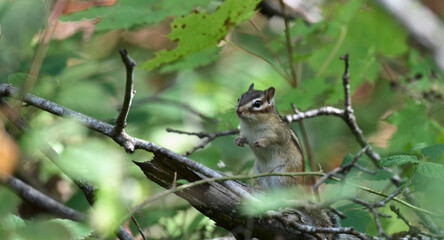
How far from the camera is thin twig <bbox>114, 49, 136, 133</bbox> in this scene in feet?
4.97

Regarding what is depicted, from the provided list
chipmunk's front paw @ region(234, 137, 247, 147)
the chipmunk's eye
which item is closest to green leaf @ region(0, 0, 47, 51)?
chipmunk's front paw @ region(234, 137, 247, 147)

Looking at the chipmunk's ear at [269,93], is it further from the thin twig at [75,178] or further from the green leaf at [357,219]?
the thin twig at [75,178]

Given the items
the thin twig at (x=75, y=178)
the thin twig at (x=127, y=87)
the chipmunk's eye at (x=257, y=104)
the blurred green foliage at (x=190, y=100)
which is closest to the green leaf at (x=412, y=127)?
the blurred green foliage at (x=190, y=100)

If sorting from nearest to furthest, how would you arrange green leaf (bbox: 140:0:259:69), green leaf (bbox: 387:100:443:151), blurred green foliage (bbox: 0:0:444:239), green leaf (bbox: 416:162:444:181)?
blurred green foliage (bbox: 0:0:444:239) → green leaf (bbox: 416:162:444:181) → green leaf (bbox: 140:0:259:69) → green leaf (bbox: 387:100:443:151)

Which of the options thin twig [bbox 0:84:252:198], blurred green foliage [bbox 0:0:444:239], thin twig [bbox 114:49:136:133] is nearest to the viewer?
thin twig [bbox 114:49:136:133]

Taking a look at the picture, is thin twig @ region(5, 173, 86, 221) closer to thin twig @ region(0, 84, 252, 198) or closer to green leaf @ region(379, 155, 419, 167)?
thin twig @ region(0, 84, 252, 198)

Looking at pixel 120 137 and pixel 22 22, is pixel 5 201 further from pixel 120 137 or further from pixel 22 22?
pixel 120 137

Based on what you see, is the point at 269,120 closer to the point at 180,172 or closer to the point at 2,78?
the point at 180,172

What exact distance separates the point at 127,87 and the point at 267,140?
146cm

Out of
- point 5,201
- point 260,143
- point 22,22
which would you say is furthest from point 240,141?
point 22,22

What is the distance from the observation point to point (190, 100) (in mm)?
4777

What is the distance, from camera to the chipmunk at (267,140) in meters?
2.99

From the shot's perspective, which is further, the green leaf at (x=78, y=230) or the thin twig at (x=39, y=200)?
the thin twig at (x=39, y=200)

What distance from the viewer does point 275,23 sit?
248 inches
